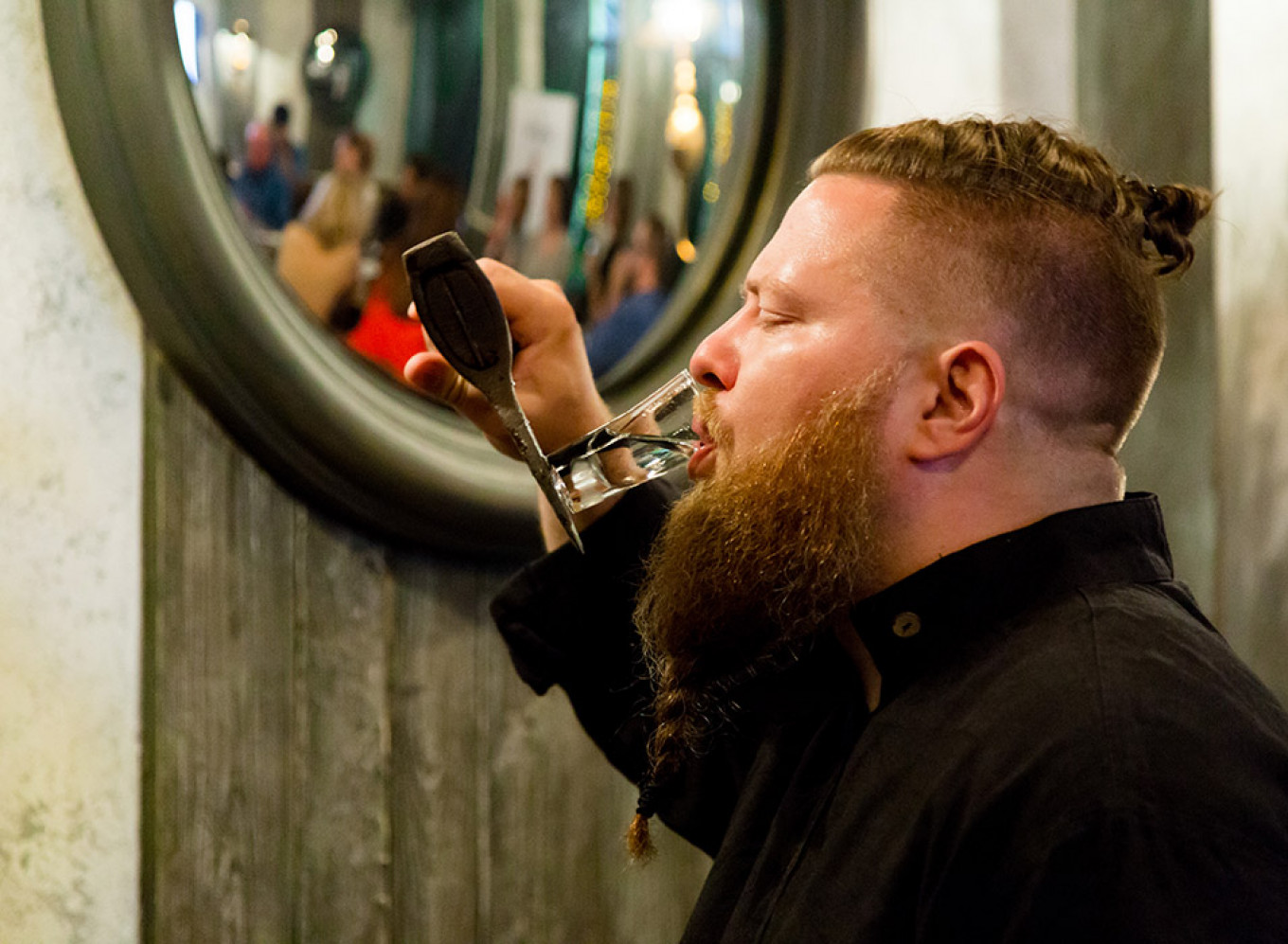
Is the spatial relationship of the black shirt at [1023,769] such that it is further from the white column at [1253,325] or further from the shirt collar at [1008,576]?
the white column at [1253,325]

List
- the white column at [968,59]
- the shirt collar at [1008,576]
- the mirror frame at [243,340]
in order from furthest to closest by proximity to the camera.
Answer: the white column at [968,59], the mirror frame at [243,340], the shirt collar at [1008,576]

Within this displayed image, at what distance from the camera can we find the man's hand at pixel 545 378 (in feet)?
4.00

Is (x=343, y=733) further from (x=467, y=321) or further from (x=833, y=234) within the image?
(x=833, y=234)

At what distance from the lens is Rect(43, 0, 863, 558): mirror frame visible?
3.90 feet

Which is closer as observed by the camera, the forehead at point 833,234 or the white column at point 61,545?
the forehead at point 833,234

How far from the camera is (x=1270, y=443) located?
168cm

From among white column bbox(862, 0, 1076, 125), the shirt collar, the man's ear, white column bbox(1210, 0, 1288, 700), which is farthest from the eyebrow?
white column bbox(1210, 0, 1288, 700)

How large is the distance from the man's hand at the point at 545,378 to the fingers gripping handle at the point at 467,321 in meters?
0.14

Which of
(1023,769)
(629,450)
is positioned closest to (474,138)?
(629,450)

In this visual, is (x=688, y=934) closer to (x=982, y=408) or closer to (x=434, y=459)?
(x=982, y=408)

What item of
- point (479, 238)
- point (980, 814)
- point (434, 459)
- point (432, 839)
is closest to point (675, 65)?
point (479, 238)

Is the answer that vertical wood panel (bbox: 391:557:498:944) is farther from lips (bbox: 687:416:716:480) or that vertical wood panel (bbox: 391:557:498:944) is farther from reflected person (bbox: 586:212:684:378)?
lips (bbox: 687:416:716:480)

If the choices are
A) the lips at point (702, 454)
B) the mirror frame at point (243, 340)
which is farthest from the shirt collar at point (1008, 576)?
the mirror frame at point (243, 340)

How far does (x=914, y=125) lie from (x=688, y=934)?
65 cm
